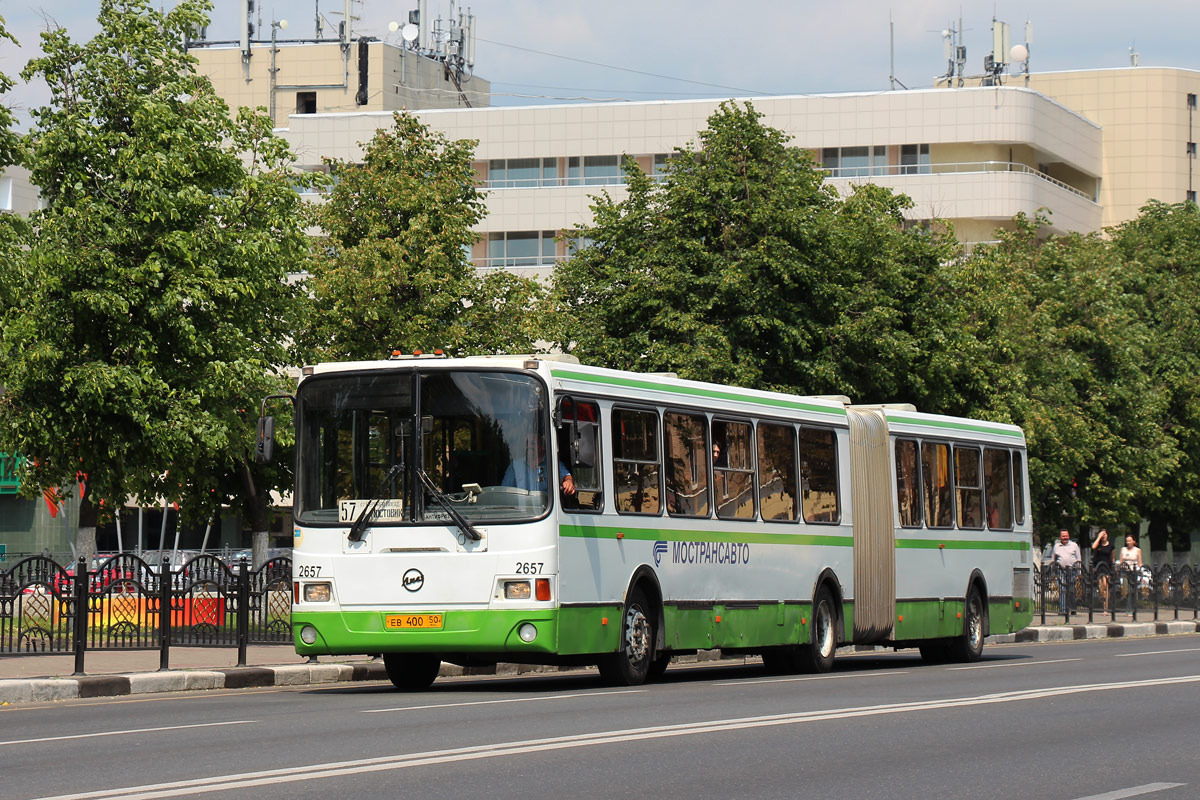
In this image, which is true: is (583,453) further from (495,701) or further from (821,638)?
(821,638)

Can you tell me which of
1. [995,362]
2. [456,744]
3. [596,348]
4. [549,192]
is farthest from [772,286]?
[549,192]

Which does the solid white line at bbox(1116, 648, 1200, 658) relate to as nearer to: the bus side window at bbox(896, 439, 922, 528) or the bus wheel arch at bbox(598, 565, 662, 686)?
the bus side window at bbox(896, 439, 922, 528)

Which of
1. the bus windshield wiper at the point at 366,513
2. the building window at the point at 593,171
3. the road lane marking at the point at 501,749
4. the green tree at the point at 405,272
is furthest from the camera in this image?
the building window at the point at 593,171

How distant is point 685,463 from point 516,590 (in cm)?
308

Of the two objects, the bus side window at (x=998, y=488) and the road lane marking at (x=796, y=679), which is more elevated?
the bus side window at (x=998, y=488)

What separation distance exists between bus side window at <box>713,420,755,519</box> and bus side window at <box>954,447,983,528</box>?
5426 millimetres

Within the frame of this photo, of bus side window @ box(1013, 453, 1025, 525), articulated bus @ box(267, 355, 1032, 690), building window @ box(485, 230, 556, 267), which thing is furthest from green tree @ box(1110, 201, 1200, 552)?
articulated bus @ box(267, 355, 1032, 690)

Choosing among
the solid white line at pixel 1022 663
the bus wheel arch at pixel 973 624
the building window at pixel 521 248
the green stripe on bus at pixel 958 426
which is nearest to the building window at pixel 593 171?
the building window at pixel 521 248

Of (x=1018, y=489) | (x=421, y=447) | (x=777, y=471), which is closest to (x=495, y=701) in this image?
(x=421, y=447)

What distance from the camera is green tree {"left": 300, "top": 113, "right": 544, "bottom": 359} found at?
1405 inches

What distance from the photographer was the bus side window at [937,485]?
2420cm

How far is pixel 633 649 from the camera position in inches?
718

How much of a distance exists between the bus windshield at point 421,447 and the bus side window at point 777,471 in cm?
429

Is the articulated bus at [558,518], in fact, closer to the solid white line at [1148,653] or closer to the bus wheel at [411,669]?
the bus wheel at [411,669]
